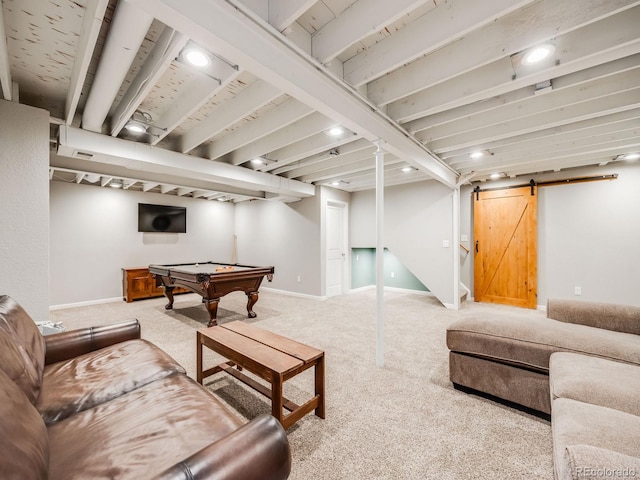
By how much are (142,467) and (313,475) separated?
932mm

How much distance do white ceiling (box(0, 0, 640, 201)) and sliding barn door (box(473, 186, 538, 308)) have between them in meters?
1.16

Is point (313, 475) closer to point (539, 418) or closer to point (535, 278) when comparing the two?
point (539, 418)

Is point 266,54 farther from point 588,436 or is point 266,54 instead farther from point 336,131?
point 588,436

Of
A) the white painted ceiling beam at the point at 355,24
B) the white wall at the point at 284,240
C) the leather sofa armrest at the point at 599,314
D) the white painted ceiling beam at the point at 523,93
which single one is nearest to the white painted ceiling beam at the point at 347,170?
the white wall at the point at 284,240

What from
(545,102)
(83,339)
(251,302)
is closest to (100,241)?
(251,302)

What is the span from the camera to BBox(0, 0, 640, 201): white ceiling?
1.68 meters

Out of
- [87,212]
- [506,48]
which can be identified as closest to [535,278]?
[506,48]

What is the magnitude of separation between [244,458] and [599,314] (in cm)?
289

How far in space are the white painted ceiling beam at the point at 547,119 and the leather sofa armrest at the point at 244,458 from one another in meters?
3.56

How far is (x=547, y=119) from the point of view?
2.98m

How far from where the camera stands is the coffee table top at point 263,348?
5.92 ft

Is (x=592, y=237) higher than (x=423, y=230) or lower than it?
lower

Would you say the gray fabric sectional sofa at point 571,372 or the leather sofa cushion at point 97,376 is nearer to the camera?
the gray fabric sectional sofa at point 571,372

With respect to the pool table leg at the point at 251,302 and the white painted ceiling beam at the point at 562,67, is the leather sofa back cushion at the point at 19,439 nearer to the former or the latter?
the white painted ceiling beam at the point at 562,67
